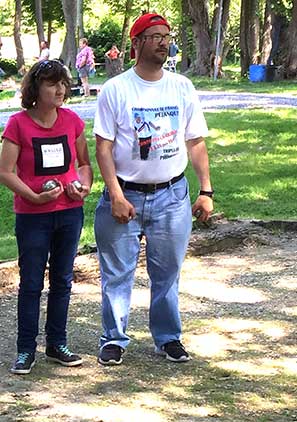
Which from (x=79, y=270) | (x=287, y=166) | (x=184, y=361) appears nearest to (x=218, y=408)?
(x=184, y=361)

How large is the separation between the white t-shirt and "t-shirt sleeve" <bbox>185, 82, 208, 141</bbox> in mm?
21

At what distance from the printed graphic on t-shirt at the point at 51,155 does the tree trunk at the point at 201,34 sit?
28186 mm

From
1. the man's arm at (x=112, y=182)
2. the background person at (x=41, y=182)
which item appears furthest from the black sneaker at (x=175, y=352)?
the man's arm at (x=112, y=182)

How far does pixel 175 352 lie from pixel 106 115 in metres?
1.34

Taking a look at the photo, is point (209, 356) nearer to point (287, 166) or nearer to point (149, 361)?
point (149, 361)

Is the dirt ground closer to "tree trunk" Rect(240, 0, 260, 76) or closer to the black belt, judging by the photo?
the black belt

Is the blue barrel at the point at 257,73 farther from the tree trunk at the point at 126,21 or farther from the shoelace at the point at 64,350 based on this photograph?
the shoelace at the point at 64,350

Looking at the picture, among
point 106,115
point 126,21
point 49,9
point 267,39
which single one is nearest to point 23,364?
point 106,115

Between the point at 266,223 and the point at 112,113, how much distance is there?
3.86 metres

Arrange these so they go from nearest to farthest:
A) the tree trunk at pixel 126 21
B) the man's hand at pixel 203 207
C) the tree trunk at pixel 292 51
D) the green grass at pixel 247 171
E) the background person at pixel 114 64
→ the man's hand at pixel 203 207
the green grass at pixel 247 171
the tree trunk at pixel 292 51
the background person at pixel 114 64
the tree trunk at pixel 126 21

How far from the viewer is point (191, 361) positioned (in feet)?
15.5

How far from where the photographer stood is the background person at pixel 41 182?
429 centimetres

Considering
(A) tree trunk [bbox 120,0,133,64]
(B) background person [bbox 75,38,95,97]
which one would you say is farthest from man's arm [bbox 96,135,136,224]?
(A) tree trunk [bbox 120,0,133,64]

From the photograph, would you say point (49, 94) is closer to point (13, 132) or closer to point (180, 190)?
point (13, 132)
